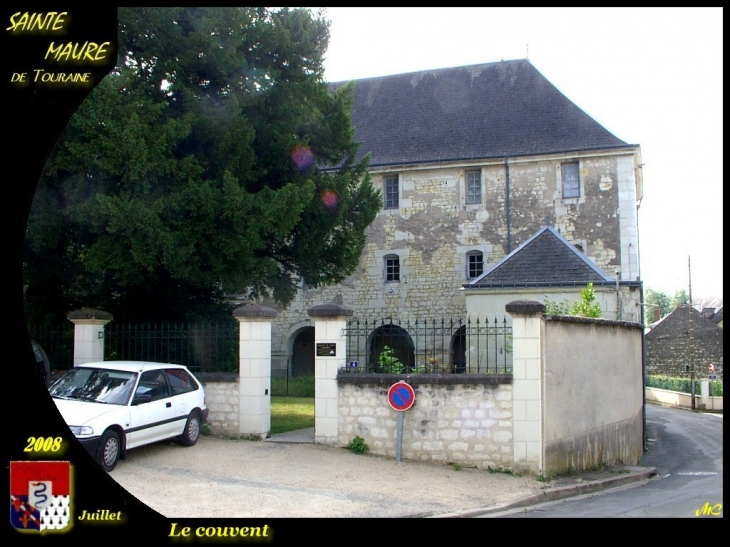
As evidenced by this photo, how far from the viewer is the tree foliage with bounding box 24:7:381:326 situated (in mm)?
14070

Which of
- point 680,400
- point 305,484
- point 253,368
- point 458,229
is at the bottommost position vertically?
point 680,400

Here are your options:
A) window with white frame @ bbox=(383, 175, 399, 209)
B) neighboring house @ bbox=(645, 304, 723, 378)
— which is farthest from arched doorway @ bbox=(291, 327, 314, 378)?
neighboring house @ bbox=(645, 304, 723, 378)

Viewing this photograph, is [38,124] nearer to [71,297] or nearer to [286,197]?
[286,197]

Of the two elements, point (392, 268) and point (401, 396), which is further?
point (392, 268)

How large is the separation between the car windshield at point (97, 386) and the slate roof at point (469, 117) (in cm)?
2010

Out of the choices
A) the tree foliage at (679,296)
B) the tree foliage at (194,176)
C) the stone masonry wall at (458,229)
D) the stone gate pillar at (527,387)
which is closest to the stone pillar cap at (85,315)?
the tree foliage at (194,176)

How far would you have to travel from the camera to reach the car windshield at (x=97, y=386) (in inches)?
419

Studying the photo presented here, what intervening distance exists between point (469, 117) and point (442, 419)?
20.9 metres

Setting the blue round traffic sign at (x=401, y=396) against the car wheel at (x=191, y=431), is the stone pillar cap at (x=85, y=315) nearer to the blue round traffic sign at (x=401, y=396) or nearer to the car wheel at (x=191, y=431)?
the car wheel at (x=191, y=431)

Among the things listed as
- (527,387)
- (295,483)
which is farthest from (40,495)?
(527,387)

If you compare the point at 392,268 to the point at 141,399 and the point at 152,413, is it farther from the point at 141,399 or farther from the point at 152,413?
the point at 141,399

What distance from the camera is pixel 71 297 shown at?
54.3 feet

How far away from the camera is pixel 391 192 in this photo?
30359mm
